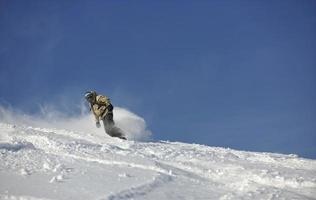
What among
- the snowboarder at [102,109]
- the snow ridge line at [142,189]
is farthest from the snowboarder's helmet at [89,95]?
the snow ridge line at [142,189]

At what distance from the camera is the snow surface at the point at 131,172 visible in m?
10.2

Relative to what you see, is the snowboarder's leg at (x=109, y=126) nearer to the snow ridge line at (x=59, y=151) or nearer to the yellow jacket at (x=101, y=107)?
the yellow jacket at (x=101, y=107)

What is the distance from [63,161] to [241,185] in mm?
4399

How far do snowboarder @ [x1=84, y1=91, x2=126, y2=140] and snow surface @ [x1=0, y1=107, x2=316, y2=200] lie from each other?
376cm

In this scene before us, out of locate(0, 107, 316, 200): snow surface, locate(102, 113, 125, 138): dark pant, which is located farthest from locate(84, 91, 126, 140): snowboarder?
locate(0, 107, 316, 200): snow surface

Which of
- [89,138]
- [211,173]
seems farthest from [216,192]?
[89,138]

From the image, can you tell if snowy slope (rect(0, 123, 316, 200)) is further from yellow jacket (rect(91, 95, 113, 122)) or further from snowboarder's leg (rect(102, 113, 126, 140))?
yellow jacket (rect(91, 95, 113, 122))

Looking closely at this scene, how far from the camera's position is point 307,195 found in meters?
12.2

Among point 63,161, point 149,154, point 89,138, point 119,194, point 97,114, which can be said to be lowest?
point 119,194

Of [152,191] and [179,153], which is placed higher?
[179,153]

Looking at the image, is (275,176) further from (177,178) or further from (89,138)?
(89,138)

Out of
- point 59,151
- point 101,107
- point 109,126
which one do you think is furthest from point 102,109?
point 59,151

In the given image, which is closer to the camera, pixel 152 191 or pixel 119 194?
pixel 119 194

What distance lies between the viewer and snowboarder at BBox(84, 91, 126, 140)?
2188cm
